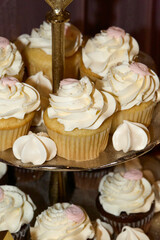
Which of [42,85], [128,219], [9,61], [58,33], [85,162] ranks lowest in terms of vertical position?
[128,219]

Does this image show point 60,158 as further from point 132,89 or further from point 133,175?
point 133,175

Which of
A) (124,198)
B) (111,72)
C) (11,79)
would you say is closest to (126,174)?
(124,198)

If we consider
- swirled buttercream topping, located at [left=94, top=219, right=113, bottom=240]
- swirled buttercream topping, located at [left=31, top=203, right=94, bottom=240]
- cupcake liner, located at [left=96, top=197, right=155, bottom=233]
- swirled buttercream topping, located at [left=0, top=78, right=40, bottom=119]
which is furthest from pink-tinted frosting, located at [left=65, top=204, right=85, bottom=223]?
swirled buttercream topping, located at [left=0, top=78, right=40, bottom=119]

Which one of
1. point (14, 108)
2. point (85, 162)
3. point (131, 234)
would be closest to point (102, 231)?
point (131, 234)

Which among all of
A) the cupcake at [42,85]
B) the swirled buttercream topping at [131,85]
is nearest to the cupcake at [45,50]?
the cupcake at [42,85]

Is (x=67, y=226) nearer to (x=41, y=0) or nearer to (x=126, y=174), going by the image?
(x=126, y=174)

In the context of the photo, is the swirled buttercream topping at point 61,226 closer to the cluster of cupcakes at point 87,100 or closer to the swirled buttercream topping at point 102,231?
the swirled buttercream topping at point 102,231

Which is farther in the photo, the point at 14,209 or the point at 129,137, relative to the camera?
the point at 14,209
